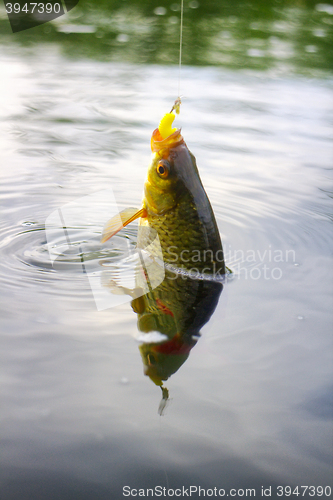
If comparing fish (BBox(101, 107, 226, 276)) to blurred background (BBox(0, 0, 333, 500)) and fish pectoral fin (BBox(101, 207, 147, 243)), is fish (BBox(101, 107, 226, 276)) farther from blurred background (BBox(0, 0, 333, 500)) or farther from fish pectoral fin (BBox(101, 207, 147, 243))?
blurred background (BBox(0, 0, 333, 500))

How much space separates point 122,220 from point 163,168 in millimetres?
340

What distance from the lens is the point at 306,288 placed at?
292cm

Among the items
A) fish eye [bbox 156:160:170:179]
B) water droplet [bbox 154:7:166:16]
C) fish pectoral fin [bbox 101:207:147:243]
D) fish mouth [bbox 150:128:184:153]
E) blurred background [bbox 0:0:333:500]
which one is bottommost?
water droplet [bbox 154:7:166:16]

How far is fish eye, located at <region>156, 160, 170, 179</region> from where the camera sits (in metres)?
2.61

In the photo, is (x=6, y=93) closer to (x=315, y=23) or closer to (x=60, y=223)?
(x=60, y=223)

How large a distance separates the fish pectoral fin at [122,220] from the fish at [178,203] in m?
0.07

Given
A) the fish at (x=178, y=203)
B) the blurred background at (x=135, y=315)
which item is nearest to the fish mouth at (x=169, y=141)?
the fish at (x=178, y=203)

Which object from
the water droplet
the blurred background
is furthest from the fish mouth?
the water droplet

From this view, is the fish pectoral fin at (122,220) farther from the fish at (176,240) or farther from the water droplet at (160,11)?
the water droplet at (160,11)

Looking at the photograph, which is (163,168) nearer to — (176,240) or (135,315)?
(176,240)

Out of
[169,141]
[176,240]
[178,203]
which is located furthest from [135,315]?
[169,141]

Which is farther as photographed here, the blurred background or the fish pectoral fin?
the fish pectoral fin

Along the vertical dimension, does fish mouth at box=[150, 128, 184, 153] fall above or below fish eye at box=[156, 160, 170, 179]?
above

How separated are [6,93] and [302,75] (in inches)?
168
